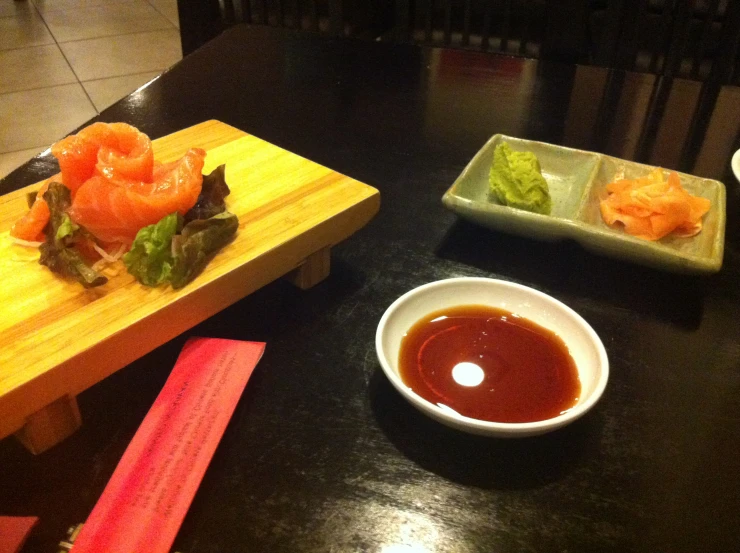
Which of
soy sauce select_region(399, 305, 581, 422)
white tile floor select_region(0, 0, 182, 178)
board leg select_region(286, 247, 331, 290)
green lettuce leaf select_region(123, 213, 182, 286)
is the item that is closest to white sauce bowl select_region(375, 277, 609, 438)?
soy sauce select_region(399, 305, 581, 422)

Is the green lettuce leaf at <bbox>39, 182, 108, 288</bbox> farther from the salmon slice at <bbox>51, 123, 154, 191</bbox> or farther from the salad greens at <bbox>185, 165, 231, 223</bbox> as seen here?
the salad greens at <bbox>185, 165, 231, 223</bbox>

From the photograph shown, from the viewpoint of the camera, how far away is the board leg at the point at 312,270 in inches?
35.3

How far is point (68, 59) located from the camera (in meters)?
3.82

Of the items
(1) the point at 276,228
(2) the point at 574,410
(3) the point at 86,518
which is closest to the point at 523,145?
(1) the point at 276,228

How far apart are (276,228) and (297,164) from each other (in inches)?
7.4

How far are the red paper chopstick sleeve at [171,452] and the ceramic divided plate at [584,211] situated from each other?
18.2 inches

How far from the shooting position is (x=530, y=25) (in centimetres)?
253

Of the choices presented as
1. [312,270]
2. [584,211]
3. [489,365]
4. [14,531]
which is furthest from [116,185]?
[584,211]

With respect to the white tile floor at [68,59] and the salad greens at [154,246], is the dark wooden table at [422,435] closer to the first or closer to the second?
the salad greens at [154,246]

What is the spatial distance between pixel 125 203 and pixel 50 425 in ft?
0.92

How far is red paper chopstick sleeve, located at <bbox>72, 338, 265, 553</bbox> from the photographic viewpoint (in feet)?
1.82

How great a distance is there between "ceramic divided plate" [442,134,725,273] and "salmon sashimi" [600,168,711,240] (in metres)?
0.02

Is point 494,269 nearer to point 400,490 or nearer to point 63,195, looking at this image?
point 400,490

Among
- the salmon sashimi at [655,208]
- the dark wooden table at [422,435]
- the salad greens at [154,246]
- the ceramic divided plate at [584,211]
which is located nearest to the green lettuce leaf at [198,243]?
the salad greens at [154,246]
